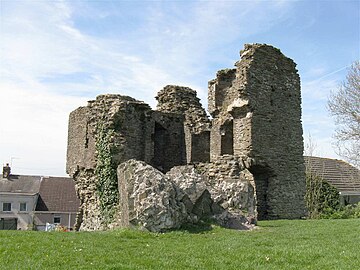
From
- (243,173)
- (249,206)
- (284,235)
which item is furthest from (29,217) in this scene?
(284,235)

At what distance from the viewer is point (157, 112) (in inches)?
776

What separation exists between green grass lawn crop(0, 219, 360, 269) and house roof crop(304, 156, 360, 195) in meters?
19.0

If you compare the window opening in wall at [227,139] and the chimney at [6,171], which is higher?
the window opening in wall at [227,139]

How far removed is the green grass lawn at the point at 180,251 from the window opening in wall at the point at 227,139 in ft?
27.7

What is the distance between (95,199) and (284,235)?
8.71 metres

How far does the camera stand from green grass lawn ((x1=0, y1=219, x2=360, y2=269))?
6.71 metres

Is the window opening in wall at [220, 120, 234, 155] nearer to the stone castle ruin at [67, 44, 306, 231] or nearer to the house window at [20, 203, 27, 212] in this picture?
the stone castle ruin at [67, 44, 306, 231]

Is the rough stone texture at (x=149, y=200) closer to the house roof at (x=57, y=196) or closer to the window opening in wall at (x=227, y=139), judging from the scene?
the window opening in wall at (x=227, y=139)

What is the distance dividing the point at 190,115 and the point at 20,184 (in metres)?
23.0

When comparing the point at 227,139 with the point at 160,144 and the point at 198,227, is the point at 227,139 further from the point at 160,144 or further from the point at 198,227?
the point at 198,227

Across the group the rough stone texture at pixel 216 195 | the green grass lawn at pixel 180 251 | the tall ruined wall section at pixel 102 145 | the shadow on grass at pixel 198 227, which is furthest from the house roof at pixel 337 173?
the green grass lawn at pixel 180 251

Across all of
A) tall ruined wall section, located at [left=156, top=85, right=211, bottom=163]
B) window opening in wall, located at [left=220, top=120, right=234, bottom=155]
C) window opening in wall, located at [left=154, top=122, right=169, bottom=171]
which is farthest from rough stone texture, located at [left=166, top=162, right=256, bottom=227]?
window opening in wall, located at [left=154, top=122, right=169, bottom=171]

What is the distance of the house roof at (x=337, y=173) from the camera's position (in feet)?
93.9

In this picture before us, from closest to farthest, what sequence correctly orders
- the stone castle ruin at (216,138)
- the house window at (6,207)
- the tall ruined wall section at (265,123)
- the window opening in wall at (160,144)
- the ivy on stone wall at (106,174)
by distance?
the ivy on stone wall at (106,174) → the stone castle ruin at (216,138) → the tall ruined wall section at (265,123) → the window opening in wall at (160,144) → the house window at (6,207)
